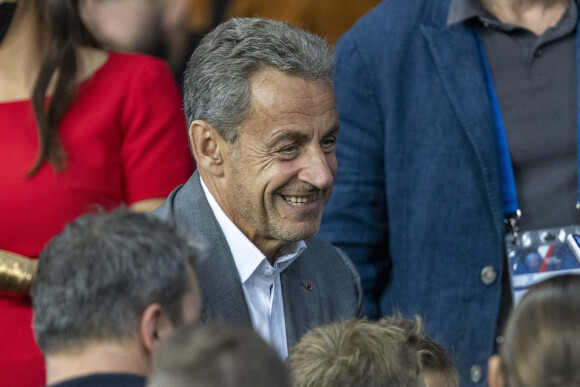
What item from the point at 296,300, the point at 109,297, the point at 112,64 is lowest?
the point at 296,300

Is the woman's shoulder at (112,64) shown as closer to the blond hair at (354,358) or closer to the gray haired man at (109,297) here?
the gray haired man at (109,297)

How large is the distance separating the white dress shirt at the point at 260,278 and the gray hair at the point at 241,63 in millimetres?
228

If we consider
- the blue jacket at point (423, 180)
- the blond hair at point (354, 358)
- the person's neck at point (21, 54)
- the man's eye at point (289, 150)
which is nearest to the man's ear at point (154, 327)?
the blond hair at point (354, 358)

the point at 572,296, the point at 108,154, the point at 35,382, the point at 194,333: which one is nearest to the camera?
the point at 194,333

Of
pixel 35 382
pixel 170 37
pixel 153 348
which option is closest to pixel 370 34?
pixel 170 37

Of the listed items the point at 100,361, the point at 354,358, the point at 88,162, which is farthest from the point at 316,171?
the point at 100,361

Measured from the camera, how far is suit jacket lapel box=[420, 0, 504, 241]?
3740 mm

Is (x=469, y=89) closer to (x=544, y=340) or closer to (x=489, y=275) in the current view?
(x=489, y=275)

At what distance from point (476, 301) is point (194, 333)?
2197 mm

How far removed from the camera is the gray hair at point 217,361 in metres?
1.66

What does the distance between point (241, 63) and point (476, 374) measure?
4.75ft

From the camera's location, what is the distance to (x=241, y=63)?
3.03m

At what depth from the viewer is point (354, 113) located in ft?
12.8

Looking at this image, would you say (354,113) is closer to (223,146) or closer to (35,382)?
(223,146)
